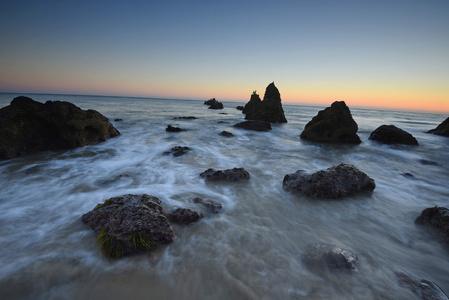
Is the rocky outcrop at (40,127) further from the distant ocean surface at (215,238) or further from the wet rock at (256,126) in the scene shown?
the wet rock at (256,126)

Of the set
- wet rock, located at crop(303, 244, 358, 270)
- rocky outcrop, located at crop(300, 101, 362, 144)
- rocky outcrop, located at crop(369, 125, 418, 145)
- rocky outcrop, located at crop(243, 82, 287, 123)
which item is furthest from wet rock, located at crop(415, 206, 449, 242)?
rocky outcrop, located at crop(243, 82, 287, 123)

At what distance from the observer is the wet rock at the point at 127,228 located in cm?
272

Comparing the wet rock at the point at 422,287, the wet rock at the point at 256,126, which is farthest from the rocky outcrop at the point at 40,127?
the wet rock at the point at 256,126

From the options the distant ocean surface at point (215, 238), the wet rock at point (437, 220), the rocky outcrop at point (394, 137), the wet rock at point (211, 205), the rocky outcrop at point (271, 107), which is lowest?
the distant ocean surface at point (215, 238)

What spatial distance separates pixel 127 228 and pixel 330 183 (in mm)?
4358

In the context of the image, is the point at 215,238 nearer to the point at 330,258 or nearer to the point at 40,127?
the point at 330,258

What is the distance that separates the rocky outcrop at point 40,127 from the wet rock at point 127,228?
6.34 metres

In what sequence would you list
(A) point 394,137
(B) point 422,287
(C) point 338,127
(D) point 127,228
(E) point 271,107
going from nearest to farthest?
(B) point 422,287, (D) point 127,228, (C) point 338,127, (A) point 394,137, (E) point 271,107

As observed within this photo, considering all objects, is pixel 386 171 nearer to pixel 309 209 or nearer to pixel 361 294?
pixel 309 209

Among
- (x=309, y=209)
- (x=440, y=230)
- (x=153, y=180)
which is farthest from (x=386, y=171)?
(x=153, y=180)

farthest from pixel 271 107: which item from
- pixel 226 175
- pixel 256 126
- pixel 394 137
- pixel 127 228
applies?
pixel 127 228

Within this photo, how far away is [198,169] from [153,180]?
5.17 feet

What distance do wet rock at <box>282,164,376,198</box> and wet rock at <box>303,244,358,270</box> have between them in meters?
1.79

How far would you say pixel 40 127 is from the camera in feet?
26.0
